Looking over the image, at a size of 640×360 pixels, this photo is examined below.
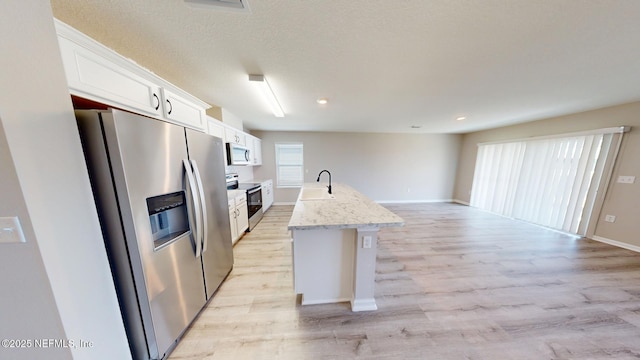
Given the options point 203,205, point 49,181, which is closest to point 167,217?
point 203,205

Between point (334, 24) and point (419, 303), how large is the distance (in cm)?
248

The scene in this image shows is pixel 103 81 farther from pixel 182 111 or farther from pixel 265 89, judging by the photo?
pixel 265 89

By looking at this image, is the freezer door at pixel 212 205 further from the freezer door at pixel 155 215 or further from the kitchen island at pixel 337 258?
the kitchen island at pixel 337 258

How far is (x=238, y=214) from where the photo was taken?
9.72 ft

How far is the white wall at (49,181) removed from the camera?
736 mm

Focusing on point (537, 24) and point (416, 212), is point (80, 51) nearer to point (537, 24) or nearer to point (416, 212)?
point (537, 24)

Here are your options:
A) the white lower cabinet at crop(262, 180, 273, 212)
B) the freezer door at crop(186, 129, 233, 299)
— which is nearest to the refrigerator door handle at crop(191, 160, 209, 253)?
the freezer door at crop(186, 129, 233, 299)

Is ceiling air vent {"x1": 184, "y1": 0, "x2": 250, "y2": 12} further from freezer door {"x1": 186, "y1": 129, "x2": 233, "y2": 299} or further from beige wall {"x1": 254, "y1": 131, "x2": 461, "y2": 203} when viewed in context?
beige wall {"x1": 254, "y1": 131, "x2": 461, "y2": 203}

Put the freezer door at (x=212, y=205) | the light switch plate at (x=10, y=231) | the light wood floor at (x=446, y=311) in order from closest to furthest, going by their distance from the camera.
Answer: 1. the light switch plate at (x=10, y=231)
2. the light wood floor at (x=446, y=311)
3. the freezer door at (x=212, y=205)

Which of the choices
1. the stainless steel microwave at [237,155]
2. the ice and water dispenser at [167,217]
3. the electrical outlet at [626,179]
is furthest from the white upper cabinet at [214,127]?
the electrical outlet at [626,179]

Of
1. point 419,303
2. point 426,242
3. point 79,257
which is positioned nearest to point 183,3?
point 79,257

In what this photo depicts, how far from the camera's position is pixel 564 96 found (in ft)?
8.02

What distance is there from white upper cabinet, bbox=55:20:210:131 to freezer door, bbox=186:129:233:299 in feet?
1.48

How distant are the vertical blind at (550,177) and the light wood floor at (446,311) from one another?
2.96 ft
